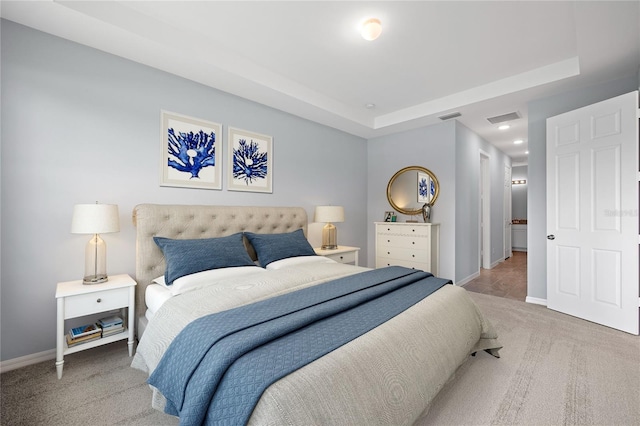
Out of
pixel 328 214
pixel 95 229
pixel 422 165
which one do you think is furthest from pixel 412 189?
pixel 95 229

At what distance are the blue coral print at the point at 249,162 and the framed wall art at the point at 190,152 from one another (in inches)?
8.1

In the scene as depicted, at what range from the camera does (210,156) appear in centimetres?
303

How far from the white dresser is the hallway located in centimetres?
73

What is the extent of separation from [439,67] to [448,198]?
189cm

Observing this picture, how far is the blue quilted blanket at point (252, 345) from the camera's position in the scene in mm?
1053

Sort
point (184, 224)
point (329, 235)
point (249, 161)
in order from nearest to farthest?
1. point (184, 224)
2. point (249, 161)
3. point (329, 235)

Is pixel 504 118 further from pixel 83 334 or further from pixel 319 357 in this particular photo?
pixel 83 334

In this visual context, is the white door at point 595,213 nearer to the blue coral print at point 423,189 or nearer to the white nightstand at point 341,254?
the blue coral print at point 423,189

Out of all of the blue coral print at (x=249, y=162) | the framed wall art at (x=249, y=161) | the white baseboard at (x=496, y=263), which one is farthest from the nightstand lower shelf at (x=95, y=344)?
the white baseboard at (x=496, y=263)

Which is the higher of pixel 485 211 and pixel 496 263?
pixel 485 211

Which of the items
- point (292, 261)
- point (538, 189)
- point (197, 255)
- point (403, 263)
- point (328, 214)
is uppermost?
point (538, 189)

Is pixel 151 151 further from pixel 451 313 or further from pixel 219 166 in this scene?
pixel 451 313

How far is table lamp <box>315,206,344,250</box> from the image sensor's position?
392 centimetres

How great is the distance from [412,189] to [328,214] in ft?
5.04
